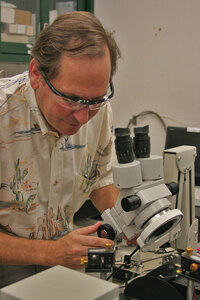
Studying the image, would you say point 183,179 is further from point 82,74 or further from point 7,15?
point 7,15

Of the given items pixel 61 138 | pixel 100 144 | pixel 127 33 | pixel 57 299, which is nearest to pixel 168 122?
pixel 127 33

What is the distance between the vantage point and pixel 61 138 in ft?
4.69

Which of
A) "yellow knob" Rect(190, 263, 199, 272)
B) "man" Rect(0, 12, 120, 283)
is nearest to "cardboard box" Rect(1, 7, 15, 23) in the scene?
"man" Rect(0, 12, 120, 283)

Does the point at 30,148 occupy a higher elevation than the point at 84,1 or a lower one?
lower

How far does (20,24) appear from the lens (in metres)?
3.28

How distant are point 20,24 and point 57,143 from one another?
2.18 meters

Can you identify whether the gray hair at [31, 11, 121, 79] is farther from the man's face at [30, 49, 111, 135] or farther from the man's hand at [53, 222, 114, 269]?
the man's hand at [53, 222, 114, 269]

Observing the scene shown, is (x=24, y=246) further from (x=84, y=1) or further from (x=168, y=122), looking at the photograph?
(x=84, y=1)

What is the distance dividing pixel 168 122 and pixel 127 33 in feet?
3.18

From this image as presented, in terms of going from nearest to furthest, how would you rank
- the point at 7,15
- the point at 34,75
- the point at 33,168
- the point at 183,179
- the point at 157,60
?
the point at 34,75, the point at 33,168, the point at 183,179, the point at 7,15, the point at 157,60

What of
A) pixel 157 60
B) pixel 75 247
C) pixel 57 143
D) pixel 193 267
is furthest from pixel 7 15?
pixel 193 267

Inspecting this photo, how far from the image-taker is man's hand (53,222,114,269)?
1.11m

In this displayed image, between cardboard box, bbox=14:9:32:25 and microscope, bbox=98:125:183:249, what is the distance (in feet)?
8.19

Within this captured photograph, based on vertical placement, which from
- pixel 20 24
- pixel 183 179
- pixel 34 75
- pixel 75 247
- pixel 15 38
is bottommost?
pixel 75 247
